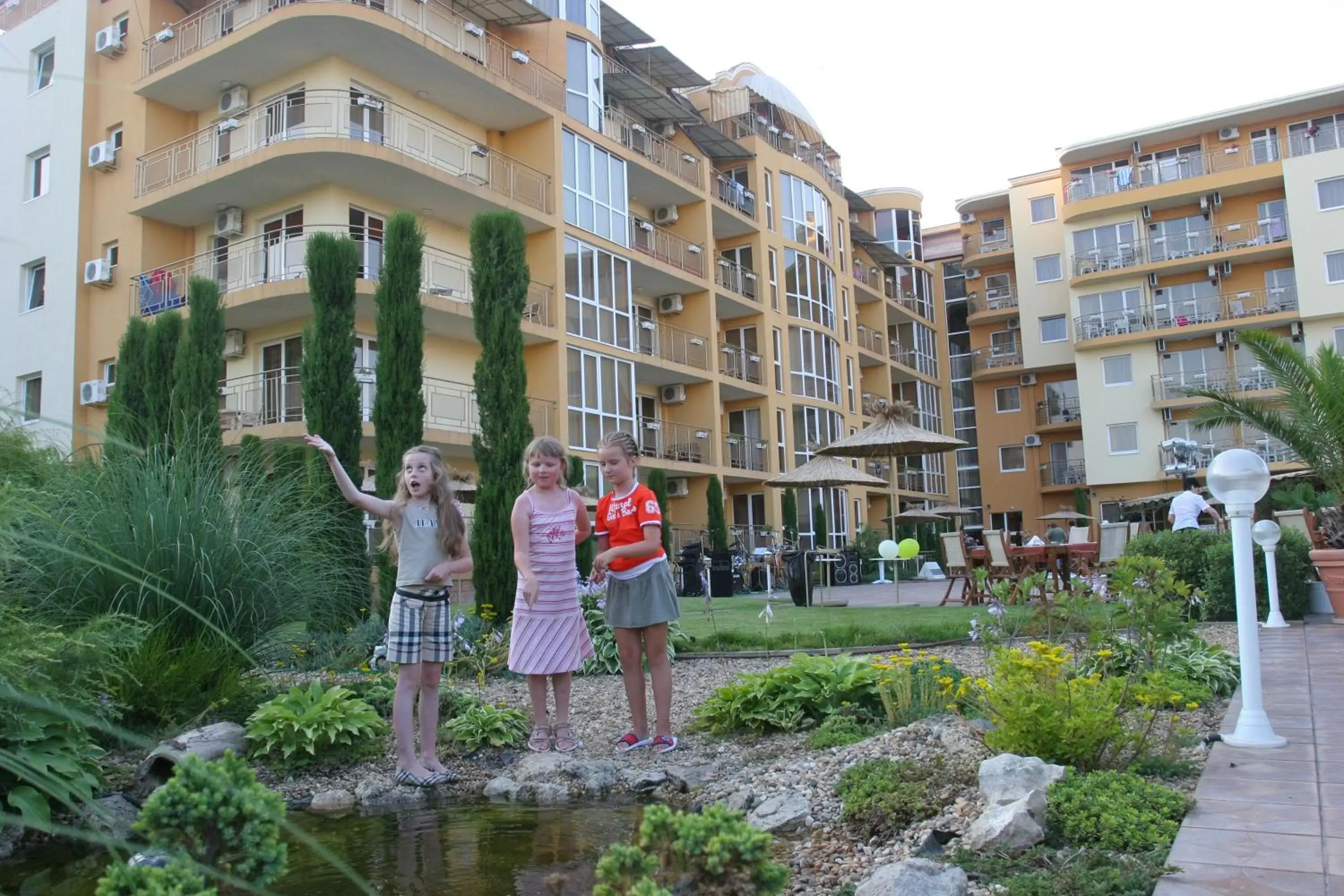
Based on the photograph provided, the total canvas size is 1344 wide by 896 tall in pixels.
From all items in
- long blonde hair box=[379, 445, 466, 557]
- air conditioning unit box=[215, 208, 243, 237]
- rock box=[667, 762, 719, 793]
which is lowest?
rock box=[667, 762, 719, 793]

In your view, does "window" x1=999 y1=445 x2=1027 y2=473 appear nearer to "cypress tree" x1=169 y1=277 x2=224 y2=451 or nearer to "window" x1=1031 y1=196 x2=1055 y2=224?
"window" x1=1031 y1=196 x2=1055 y2=224

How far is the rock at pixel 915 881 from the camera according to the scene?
273 centimetres

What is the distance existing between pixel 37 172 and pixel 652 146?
14.2m

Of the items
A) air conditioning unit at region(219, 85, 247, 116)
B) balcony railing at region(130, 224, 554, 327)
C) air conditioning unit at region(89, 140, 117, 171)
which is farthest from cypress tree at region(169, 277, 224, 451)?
air conditioning unit at region(89, 140, 117, 171)

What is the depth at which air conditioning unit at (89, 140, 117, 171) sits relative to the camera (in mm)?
20859

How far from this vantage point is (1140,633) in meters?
5.10

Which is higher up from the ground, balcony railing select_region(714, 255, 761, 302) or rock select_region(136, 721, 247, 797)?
balcony railing select_region(714, 255, 761, 302)

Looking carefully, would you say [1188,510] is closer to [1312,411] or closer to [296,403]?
[1312,411]

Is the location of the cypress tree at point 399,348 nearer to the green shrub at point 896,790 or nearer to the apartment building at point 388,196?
the apartment building at point 388,196

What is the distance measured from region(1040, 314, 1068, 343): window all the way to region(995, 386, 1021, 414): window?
8.21ft

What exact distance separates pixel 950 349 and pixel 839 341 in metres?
12.9

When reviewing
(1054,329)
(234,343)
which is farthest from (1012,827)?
(1054,329)

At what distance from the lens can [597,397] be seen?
75.7ft

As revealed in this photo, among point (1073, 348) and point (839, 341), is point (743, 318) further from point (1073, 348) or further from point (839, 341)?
point (1073, 348)
